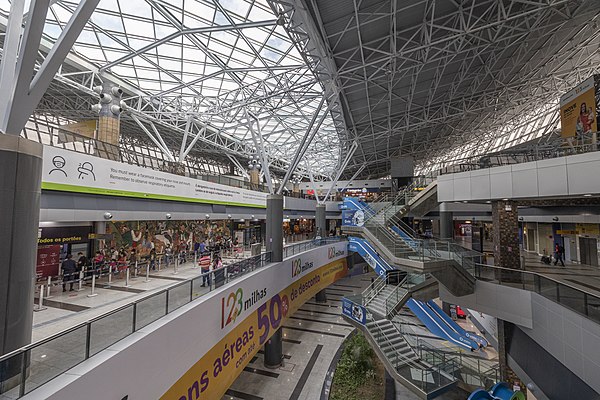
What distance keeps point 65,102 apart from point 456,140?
1761 inches

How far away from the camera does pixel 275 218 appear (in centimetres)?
1566

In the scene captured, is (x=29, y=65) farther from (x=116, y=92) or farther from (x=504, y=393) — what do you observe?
(x=504, y=393)

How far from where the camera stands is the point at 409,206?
22.3 metres

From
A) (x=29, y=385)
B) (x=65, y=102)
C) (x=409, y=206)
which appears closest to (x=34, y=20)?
(x=29, y=385)

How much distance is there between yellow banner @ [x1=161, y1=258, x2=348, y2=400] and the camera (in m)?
7.82

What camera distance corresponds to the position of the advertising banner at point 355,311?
1489 centimetres

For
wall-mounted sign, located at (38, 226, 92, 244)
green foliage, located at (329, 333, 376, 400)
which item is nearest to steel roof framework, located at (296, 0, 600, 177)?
green foliage, located at (329, 333, 376, 400)

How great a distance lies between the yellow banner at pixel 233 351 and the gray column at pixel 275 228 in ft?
7.27

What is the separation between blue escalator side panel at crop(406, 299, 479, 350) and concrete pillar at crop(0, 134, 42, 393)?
77.8 feet

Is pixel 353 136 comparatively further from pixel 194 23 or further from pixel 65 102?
pixel 65 102

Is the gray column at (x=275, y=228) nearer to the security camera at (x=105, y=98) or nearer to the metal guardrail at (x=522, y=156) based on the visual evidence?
the metal guardrail at (x=522, y=156)

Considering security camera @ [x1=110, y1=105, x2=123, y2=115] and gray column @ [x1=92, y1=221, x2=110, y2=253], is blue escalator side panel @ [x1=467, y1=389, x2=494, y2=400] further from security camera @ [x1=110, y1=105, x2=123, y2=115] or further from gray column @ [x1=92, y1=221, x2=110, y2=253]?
security camera @ [x1=110, y1=105, x2=123, y2=115]

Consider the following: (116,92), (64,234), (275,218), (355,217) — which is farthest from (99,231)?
(355,217)

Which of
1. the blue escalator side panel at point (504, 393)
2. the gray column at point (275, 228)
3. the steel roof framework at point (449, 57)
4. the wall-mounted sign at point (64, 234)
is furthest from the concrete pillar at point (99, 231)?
the blue escalator side panel at point (504, 393)
